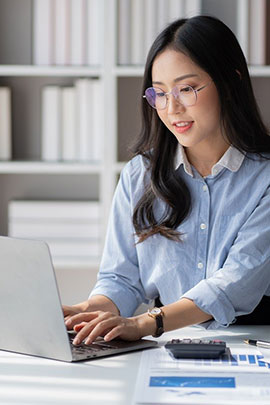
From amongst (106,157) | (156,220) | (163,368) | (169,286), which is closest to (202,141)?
(156,220)

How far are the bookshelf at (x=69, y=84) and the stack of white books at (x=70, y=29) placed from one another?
0.04m

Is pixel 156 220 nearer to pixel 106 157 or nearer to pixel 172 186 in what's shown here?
pixel 172 186

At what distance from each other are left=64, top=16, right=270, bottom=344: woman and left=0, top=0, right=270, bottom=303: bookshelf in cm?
120

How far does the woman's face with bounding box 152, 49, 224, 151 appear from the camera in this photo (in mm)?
1887

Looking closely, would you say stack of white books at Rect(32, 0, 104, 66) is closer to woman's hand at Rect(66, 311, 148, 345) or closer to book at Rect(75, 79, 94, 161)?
book at Rect(75, 79, 94, 161)

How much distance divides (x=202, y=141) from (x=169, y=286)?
37cm

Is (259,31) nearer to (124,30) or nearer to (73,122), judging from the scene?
(124,30)

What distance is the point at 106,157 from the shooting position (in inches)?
130

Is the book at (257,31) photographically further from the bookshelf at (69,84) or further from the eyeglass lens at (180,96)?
the eyeglass lens at (180,96)

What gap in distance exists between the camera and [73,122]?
3.33 metres

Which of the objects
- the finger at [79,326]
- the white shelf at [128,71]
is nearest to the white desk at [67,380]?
the finger at [79,326]

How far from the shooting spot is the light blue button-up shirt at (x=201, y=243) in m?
1.85

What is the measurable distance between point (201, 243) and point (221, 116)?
1.03 ft

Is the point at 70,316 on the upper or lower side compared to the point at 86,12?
lower
